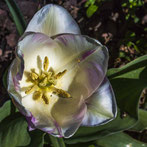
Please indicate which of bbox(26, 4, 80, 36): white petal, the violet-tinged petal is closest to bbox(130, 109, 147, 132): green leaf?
the violet-tinged petal

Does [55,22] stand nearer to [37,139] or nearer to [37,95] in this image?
[37,95]

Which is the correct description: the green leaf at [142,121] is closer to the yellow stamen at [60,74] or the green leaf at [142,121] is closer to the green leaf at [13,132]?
the yellow stamen at [60,74]

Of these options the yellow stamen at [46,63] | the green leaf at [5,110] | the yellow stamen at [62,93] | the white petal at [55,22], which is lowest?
the green leaf at [5,110]

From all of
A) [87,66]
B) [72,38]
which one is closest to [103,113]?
[87,66]

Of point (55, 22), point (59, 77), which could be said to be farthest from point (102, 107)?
point (55, 22)

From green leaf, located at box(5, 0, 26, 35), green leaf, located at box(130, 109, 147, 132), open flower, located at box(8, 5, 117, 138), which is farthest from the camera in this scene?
green leaf, located at box(130, 109, 147, 132)

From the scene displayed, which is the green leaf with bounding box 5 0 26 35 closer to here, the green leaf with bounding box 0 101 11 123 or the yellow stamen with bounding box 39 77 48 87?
the yellow stamen with bounding box 39 77 48 87

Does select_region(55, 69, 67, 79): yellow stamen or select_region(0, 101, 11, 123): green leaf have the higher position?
select_region(55, 69, 67, 79): yellow stamen

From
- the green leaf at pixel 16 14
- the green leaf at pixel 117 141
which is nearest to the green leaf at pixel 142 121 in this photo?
the green leaf at pixel 117 141
